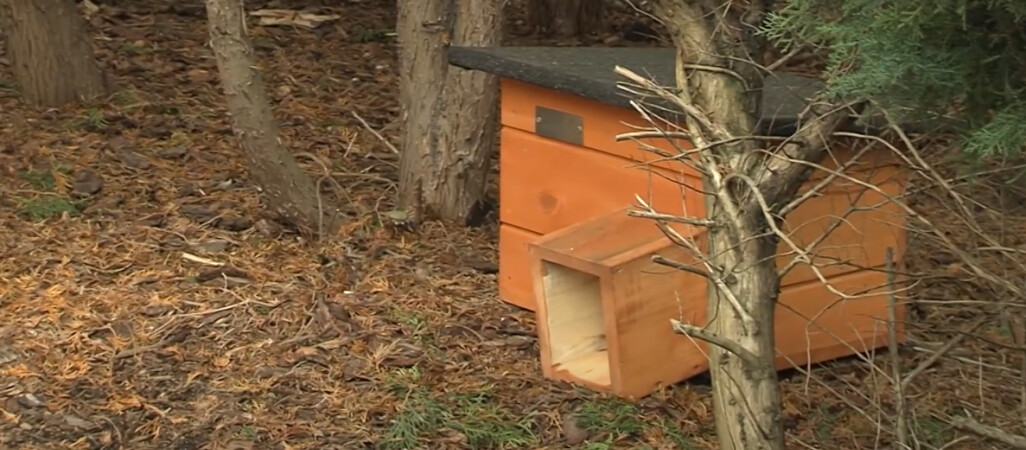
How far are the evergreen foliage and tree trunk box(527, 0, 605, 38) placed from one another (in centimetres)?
670

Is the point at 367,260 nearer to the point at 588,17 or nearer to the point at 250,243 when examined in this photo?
the point at 250,243

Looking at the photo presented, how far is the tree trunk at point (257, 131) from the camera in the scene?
17.7 feet

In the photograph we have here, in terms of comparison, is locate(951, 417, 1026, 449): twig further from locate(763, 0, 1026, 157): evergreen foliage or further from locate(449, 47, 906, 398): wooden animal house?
locate(449, 47, 906, 398): wooden animal house

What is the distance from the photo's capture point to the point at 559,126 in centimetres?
478

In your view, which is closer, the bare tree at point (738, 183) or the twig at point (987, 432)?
the twig at point (987, 432)

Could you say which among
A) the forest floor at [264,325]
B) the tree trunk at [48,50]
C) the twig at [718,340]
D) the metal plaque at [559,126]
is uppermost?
the tree trunk at [48,50]

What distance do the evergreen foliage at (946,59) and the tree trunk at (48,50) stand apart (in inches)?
202

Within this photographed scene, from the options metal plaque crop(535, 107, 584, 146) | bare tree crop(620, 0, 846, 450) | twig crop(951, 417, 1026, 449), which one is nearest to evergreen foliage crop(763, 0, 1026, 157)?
bare tree crop(620, 0, 846, 450)

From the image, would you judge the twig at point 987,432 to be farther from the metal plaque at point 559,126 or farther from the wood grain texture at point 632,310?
the metal plaque at point 559,126

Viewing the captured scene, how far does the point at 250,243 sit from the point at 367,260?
0.50m

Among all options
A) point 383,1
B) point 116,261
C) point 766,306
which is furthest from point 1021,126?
point 383,1

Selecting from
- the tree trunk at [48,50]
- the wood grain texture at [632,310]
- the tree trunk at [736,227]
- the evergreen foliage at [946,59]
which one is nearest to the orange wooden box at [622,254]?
the wood grain texture at [632,310]

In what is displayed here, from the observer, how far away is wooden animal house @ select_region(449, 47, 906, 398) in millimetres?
4246

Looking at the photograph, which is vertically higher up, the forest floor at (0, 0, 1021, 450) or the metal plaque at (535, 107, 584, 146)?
the metal plaque at (535, 107, 584, 146)
